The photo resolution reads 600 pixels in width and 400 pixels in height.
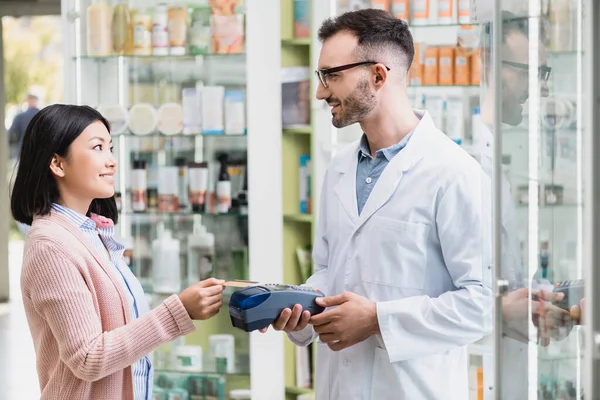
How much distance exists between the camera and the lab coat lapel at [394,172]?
2.20m

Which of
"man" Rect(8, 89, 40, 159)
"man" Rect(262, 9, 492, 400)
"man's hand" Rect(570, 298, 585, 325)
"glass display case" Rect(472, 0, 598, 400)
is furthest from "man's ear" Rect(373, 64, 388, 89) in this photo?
"man" Rect(8, 89, 40, 159)

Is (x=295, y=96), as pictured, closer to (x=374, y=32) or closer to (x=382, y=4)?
(x=382, y=4)

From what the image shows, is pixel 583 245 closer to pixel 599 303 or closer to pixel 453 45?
pixel 599 303

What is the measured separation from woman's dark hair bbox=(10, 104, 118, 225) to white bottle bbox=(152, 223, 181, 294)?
2152 mm

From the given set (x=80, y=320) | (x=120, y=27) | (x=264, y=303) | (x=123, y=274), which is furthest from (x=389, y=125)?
(x=120, y=27)

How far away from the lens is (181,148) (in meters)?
4.34

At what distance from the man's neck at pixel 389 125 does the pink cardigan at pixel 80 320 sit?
69 centimetres

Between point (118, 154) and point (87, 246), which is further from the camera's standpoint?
point (118, 154)

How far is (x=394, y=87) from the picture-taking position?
2.30 metres

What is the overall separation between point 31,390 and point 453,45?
3401 millimetres

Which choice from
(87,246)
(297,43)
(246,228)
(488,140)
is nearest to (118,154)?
(246,228)

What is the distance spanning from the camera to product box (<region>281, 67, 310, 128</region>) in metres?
4.13

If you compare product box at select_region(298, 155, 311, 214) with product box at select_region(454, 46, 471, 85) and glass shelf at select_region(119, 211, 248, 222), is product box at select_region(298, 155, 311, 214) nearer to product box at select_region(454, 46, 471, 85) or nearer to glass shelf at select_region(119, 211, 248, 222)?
glass shelf at select_region(119, 211, 248, 222)

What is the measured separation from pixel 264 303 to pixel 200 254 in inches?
89.8
